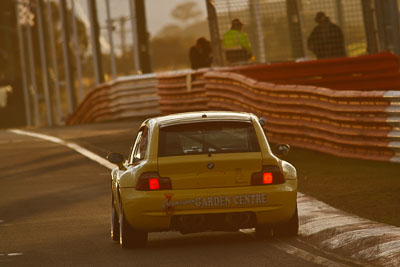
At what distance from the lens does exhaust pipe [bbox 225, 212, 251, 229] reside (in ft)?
37.8

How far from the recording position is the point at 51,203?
54.1 ft

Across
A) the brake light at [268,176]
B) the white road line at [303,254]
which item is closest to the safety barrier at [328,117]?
the brake light at [268,176]

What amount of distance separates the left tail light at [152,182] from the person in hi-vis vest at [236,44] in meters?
15.2

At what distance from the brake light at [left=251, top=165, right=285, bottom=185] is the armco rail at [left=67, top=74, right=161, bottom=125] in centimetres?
2394

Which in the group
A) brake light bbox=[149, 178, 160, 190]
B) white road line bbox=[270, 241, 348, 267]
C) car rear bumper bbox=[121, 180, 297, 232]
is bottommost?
white road line bbox=[270, 241, 348, 267]

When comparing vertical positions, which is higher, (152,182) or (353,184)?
(152,182)

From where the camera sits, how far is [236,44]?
89.9 ft

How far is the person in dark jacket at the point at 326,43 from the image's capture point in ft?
86.2

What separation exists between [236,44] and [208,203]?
16089mm

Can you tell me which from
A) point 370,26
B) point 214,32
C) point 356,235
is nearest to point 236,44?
point 214,32

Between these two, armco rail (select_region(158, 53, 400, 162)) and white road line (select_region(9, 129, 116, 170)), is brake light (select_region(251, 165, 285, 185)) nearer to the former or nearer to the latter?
armco rail (select_region(158, 53, 400, 162))

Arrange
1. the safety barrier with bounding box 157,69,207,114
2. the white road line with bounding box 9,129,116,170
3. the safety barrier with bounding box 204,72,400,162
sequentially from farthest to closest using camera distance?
the safety barrier with bounding box 157,69,207,114
the white road line with bounding box 9,129,116,170
the safety barrier with bounding box 204,72,400,162

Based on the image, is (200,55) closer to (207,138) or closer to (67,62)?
(207,138)

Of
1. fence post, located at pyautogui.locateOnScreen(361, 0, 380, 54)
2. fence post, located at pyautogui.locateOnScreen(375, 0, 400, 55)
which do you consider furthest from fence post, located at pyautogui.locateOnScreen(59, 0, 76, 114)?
fence post, located at pyautogui.locateOnScreen(375, 0, 400, 55)
